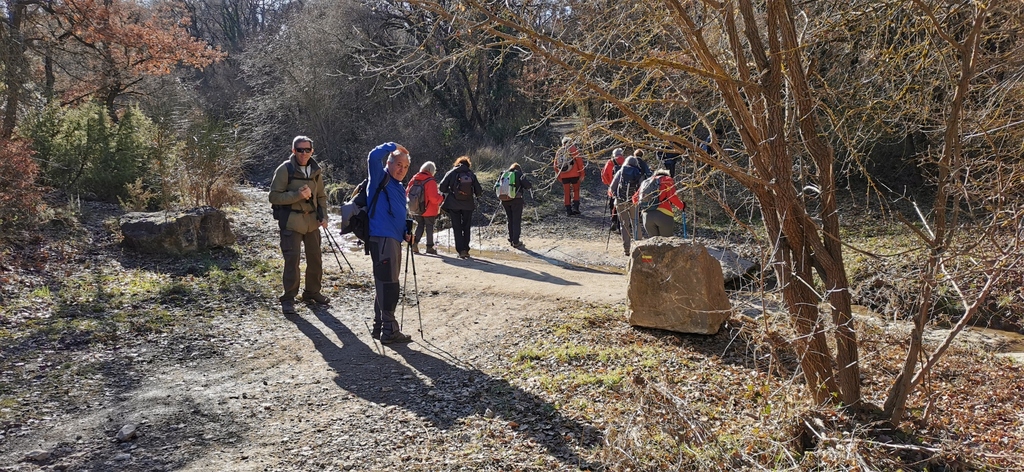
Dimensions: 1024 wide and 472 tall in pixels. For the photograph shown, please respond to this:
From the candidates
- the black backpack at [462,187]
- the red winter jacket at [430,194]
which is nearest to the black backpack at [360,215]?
the red winter jacket at [430,194]

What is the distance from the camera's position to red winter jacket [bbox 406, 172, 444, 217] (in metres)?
11.5

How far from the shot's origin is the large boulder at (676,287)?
23.6ft

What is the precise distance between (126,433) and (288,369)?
171 centimetres

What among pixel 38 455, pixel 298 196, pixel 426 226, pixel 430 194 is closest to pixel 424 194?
pixel 430 194

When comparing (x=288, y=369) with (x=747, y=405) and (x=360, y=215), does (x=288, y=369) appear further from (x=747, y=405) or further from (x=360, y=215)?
(x=747, y=405)

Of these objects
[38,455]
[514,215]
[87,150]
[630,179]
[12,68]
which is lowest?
[38,455]

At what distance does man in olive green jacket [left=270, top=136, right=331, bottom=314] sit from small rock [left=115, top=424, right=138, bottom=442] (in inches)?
122

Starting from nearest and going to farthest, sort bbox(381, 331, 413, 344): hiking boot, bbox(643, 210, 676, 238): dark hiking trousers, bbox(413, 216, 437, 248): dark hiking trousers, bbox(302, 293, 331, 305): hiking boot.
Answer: bbox(381, 331, 413, 344): hiking boot → bbox(302, 293, 331, 305): hiking boot → bbox(643, 210, 676, 238): dark hiking trousers → bbox(413, 216, 437, 248): dark hiking trousers

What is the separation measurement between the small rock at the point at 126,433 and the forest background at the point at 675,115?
3140 millimetres

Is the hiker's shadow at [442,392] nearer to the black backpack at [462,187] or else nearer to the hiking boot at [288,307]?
the hiking boot at [288,307]

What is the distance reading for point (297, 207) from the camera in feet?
25.6

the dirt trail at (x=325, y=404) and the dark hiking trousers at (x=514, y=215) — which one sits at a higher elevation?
the dark hiking trousers at (x=514, y=215)

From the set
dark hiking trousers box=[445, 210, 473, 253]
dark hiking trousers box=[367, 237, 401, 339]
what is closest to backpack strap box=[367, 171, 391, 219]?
dark hiking trousers box=[367, 237, 401, 339]

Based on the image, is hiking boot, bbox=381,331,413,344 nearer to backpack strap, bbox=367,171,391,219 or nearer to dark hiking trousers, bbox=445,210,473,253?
backpack strap, bbox=367,171,391,219
